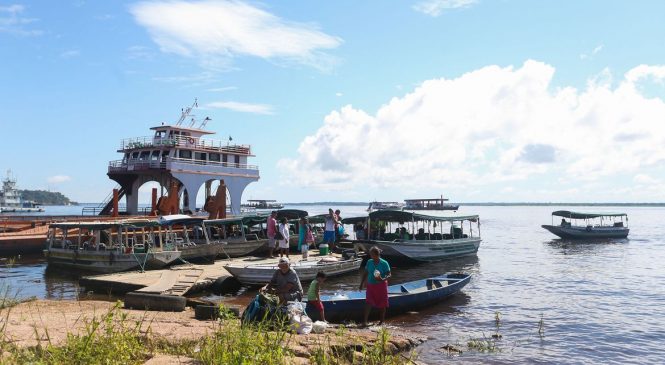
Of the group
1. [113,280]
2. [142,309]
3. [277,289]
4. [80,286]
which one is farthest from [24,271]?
[277,289]

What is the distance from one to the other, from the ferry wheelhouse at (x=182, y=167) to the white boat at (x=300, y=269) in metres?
15.7

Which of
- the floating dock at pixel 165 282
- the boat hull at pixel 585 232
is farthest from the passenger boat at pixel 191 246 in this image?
the boat hull at pixel 585 232

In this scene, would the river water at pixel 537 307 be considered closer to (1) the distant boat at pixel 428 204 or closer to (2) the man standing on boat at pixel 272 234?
(2) the man standing on boat at pixel 272 234

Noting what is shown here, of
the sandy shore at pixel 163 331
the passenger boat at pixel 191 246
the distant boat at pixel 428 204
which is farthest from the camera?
the distant boat at pixel 428 204

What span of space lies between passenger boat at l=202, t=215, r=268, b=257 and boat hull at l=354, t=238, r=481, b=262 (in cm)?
528

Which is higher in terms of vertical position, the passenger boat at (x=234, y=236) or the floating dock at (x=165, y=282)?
the passenger boat at (x=234, y=236)

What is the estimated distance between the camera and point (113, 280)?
1709 centimetres

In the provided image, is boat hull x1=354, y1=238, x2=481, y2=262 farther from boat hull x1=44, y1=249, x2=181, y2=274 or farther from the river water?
boat hull x1=44, y1=249, x2=181, y2=274

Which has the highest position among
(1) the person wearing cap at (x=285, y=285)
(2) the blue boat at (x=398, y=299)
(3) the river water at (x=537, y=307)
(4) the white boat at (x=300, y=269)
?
(1) the person wearing cap at (x=285, y=285)

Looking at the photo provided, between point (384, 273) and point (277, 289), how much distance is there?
2.73 m

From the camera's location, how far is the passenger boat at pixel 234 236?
24734 mm

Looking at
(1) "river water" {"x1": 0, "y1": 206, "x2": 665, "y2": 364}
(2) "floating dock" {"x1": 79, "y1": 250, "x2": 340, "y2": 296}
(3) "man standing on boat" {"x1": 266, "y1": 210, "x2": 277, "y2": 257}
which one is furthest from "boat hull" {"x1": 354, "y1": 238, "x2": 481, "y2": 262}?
(2) "floating dock" {"x1": 79, "y1": 250, "x2": 340, "y2": 296}

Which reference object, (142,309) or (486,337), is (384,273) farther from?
(142,309)

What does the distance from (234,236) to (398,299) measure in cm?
1449
